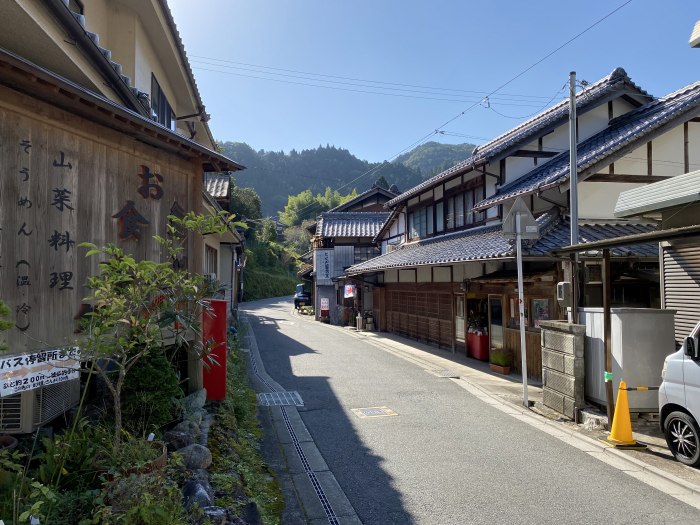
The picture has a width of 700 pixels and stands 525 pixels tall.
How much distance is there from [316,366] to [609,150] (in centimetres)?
1045

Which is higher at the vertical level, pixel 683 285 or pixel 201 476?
pixel 683 285

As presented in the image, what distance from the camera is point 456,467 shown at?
6.52m

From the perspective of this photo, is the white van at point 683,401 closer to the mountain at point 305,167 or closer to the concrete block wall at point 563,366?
the concrete block wall at point 563,366

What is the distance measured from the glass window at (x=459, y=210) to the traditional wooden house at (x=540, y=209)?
0.04 m

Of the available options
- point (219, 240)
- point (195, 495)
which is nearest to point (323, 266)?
point (219, 240)

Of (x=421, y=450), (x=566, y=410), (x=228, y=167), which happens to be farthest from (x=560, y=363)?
(x=228, y=167)

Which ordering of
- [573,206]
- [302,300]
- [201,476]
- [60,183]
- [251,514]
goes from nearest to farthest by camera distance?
[251,514], [201,476], [60,183], [573,206], [302,300]

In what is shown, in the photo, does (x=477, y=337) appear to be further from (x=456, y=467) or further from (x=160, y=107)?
(x=160, y=107)

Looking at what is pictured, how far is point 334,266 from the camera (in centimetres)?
3334

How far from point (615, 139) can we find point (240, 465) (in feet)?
41.9

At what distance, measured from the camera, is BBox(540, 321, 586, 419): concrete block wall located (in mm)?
8586

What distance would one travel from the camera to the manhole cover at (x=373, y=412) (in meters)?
9.26

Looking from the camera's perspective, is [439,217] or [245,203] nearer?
[439,217]

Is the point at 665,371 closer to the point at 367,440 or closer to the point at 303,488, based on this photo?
the point at 367,440
